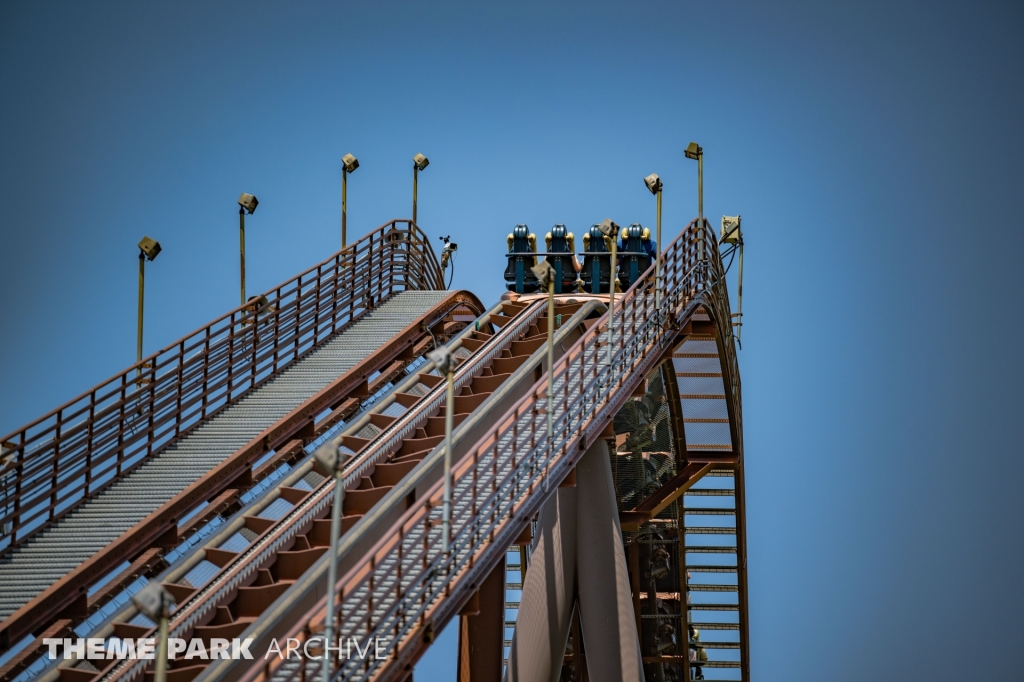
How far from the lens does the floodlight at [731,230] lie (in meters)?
17.7

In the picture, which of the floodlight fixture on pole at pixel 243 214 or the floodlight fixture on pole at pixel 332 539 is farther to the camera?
the floodlight fixture on pole at pixel 243 214

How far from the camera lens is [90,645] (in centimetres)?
1029

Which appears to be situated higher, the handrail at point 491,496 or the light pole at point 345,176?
the light pole at point 345,176

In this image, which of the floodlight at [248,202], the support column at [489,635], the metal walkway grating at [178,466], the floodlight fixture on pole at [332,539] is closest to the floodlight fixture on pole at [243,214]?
the floodlight at [248,202]

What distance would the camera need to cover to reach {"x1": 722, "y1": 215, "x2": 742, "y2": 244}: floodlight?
1769 centimetres

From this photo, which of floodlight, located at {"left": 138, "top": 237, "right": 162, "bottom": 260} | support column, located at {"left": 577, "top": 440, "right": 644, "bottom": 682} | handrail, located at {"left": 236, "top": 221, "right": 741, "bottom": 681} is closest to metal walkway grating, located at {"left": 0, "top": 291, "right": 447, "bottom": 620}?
floodlight, located at {"left": 138, "top": 237, "right": 162, "bottom": 260}

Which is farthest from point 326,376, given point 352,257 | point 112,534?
point 112,534

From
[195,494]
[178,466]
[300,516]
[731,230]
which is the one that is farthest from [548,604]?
[731,230]

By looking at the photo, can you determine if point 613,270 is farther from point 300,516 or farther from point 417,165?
point 417,165

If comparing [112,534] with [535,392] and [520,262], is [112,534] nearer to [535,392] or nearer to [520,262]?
[535,392]

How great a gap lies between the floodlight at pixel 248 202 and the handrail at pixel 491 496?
18.5 feet

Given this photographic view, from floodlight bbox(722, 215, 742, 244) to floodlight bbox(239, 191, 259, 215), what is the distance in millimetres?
6420

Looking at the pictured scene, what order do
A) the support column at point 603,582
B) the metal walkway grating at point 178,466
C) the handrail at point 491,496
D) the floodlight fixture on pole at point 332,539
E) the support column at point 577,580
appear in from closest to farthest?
the floodlight fixture on pole at point 332,539 < the handrail at point 491,496 < the metal walkway grating at point 178,466 < the support column at point 603,582 < the support column at point 577,580

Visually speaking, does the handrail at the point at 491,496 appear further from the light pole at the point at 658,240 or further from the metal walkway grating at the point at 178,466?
the metal walkway grating at the point at 178,466
